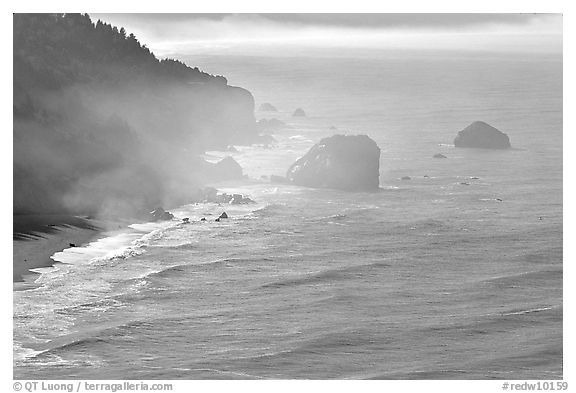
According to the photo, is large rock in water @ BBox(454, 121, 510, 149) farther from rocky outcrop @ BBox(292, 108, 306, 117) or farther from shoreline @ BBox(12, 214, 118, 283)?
shoreline @ BBox(12, 214, 118, 283)

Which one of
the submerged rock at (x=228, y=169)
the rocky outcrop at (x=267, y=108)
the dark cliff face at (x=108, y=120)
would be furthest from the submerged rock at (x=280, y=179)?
the rocky outcrop at (x=267, y=108)

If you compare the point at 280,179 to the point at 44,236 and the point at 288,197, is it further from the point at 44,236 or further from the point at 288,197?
Result: the point at 44,236

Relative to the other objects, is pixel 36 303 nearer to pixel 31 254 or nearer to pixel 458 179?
pixel 31 254

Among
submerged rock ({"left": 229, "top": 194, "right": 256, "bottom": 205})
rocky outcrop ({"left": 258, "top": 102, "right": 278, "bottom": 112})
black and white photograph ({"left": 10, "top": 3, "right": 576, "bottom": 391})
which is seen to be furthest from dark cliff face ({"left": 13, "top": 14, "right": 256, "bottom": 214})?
submerged rock ({"left": 229, "top": 194, "right": 256, "bottom": 205})

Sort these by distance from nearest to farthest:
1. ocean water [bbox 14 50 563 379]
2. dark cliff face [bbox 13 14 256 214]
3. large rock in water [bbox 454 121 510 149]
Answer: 1. ocean water [bbox 14 50 563 379]
2. dark cliff face [bbox 13 14 256 214]
3. large rock in water [bbox 454 121 510 149]

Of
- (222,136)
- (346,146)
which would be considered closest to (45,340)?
(222,136)

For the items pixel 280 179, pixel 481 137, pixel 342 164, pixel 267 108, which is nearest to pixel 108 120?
pixel 267 108
